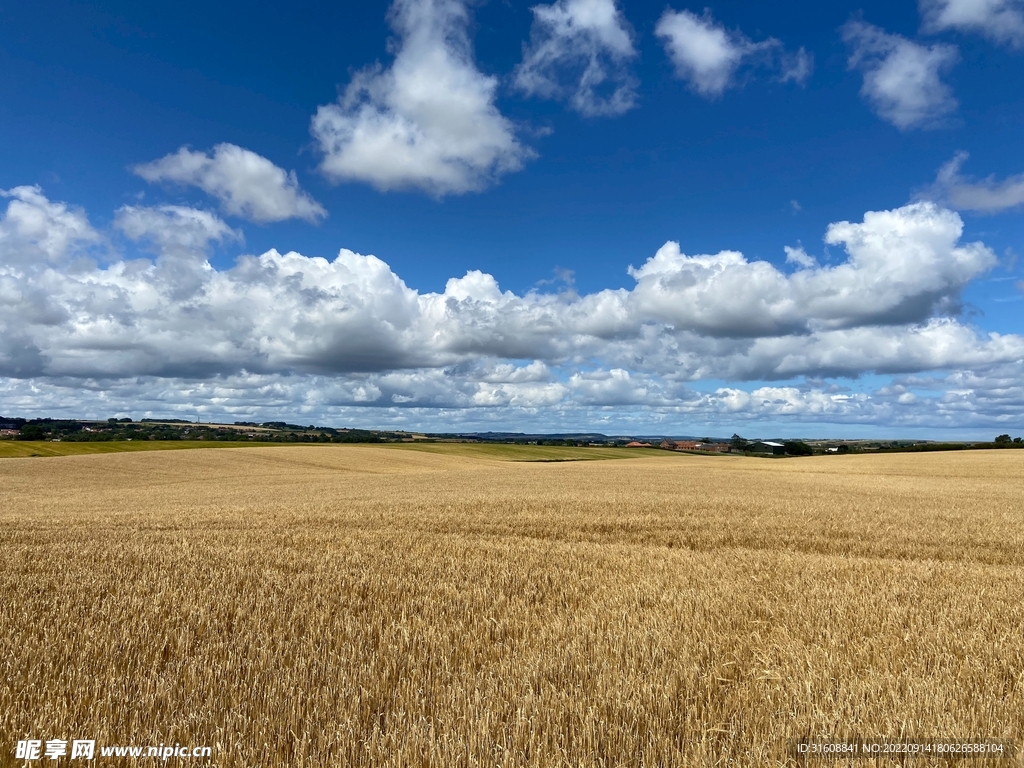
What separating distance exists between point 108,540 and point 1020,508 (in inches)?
1144

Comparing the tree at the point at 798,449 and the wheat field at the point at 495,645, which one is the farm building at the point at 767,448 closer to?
the tree at the point at 798,449

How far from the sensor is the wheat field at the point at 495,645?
13.8 ft

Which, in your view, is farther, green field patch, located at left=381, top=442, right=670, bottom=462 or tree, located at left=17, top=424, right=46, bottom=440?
green field patch, located at left=381, top=442, right=670, bottom=462

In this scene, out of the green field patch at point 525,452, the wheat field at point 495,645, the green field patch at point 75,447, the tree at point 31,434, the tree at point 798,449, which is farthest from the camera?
the tree at point 798,449

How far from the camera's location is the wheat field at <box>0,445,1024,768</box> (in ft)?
13.8

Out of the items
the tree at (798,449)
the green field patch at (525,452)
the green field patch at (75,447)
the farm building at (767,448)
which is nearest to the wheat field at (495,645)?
the green field patch at (75,447)

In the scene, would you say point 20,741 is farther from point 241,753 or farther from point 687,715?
point 687,715

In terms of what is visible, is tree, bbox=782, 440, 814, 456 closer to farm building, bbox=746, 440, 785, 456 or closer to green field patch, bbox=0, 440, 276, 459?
farm building, bbox=746, 440, 785, 456

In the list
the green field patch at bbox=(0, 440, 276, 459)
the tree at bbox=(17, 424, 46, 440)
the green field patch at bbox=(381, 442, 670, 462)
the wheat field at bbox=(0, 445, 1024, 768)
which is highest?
the wheat field at bbox=(0, 445, 1024, 768)

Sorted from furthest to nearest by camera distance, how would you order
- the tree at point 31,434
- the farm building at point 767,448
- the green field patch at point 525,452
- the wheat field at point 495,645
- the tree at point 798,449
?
the farm building at point 767,448, the tree at point 798,449, the green field patch at point 525,452, the tree at point 31,434, the wheat field at point 495,645

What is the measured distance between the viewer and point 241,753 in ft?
12.8

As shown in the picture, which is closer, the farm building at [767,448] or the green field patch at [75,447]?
the green field patch at [75,447]

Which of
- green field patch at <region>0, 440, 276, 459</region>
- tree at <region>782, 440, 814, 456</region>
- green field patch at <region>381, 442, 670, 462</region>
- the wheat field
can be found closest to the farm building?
tree at <region>782, 440, 814, 456</region>

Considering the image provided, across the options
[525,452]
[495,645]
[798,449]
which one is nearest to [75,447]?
[525,452]
